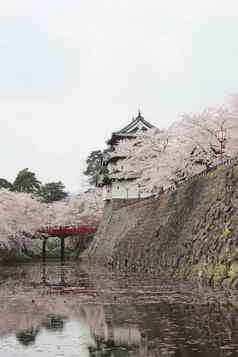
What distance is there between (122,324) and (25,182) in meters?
72.8

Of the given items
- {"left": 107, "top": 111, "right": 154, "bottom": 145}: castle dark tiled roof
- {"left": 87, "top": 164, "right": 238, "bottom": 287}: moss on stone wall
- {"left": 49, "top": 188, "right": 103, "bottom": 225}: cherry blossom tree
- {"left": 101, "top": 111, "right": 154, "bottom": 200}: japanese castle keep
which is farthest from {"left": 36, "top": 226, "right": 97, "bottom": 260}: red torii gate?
{"left": 87, "top": 164, "right": 238, "bottom": 287}: moss on stone wall

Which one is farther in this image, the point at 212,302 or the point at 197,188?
the point at 197,188

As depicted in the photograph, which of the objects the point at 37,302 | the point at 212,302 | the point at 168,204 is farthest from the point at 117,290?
the point at 168,204

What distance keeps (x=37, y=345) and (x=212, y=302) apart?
600cm

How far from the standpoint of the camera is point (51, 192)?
83062mm

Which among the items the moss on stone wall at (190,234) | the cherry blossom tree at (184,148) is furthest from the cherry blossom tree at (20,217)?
the cherry blossom tree at (184,148)

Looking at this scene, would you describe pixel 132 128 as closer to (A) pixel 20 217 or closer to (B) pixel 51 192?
(A) pixel 20 217

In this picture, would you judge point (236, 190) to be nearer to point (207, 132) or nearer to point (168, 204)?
point (168, 204)

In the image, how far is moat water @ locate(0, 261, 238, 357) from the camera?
792 centimetres

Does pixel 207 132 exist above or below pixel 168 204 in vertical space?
above

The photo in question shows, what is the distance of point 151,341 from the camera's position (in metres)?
8.53

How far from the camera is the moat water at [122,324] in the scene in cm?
792

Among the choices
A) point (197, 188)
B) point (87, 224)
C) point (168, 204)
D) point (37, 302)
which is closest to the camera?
point (37, 302)

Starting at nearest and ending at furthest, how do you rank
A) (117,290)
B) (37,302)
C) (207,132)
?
(37,302) < (117,290) < (207,132)
